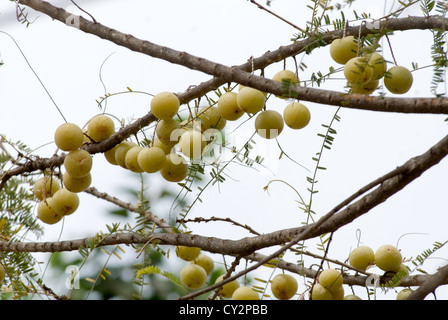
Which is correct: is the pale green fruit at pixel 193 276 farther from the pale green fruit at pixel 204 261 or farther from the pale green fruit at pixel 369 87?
the pale green fruit at pixel 369 87

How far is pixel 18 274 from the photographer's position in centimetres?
101

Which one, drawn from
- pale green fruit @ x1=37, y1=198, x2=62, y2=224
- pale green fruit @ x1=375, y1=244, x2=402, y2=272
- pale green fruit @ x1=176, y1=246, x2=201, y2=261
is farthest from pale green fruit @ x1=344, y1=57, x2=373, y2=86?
pale green fruit @ x1=37, y1=198, x2=62, y2=224

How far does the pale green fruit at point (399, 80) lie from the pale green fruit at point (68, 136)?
49 cm

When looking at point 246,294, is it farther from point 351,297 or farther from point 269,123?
point 269,123

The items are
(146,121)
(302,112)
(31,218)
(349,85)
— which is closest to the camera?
(349,85)

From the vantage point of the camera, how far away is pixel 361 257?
926 millimetres

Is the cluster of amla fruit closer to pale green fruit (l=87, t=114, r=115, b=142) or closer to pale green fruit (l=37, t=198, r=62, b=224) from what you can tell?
pale green fruit (l=87, t=114, r=115, b=142)

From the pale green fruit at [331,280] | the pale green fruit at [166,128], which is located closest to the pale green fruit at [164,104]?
the pale green fruit at [166,128]

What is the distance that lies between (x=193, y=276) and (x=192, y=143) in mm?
307

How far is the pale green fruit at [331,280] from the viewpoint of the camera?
2.81 ft
